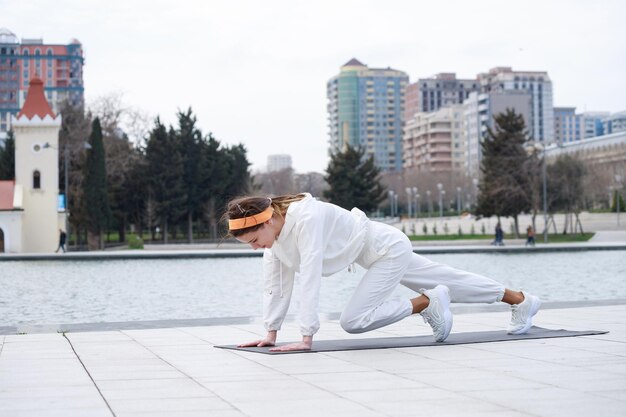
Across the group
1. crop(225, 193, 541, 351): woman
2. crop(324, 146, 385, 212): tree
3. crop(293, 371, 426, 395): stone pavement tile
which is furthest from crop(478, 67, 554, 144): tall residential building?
crop(293, 371, 426, 395): stone pavement tile

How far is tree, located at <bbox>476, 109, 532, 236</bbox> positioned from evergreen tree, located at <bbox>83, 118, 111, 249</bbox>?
23888 mm

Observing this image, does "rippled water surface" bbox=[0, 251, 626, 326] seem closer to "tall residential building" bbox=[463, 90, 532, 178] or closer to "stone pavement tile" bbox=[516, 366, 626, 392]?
"stone pavement tile" bbox=[516, 366, 626, 392]

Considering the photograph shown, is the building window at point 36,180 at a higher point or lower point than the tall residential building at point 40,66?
lower

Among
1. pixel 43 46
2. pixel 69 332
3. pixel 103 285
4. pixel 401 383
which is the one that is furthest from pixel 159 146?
pixel 43 46

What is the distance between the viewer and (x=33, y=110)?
56.8m

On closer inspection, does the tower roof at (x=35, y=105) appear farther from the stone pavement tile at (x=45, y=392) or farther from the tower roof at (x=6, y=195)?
the stone pavement tile at (x=45, y=392)

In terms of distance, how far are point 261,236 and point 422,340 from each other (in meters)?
1.66

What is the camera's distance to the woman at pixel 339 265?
6.76 metres

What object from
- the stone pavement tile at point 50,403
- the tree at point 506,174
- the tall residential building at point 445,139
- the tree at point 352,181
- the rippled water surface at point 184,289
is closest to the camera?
the stone pavement tile at point 50,403

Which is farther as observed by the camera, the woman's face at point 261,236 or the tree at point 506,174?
the tree at point 506,174

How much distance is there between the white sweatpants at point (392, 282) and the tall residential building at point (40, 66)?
595 feet

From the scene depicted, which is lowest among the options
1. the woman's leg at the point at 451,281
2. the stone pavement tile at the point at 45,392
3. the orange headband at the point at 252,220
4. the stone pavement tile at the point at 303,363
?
the stone pavement tile at the point at 303,363

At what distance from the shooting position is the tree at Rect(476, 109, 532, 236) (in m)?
61.1

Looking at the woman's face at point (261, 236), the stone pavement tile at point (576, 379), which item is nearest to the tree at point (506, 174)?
the woman's face at point (261, 236)
